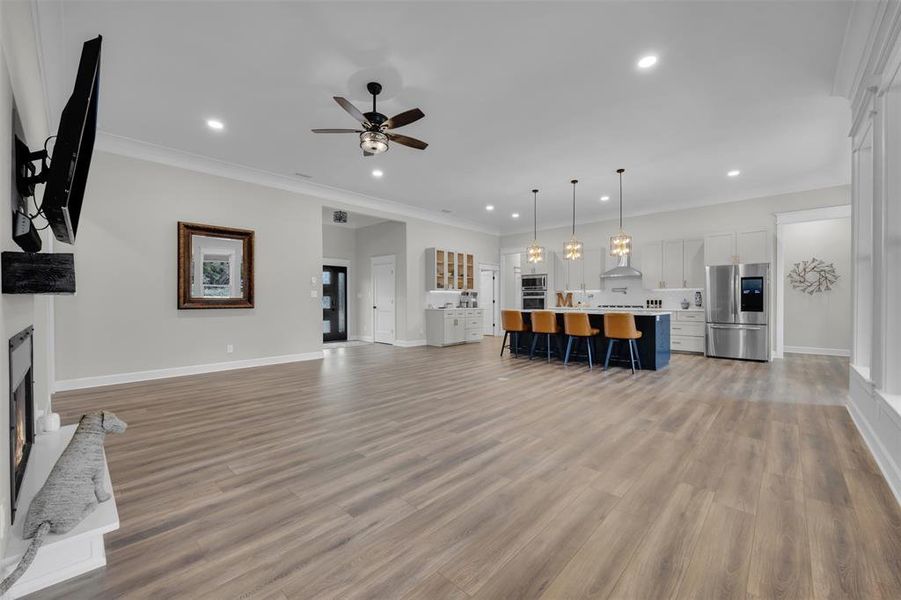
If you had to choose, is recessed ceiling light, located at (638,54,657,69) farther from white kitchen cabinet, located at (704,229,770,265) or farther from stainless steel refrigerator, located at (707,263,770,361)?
white kitchen cabinet, located at (704,229,770,265)

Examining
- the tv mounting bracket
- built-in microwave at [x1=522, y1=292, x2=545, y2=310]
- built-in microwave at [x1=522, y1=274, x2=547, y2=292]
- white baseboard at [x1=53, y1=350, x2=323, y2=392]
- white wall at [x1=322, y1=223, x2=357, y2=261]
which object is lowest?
white baseboard at [x1=53, y1=350, x2=323, y2=392]

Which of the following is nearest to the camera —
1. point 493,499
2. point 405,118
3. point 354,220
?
point 493,499

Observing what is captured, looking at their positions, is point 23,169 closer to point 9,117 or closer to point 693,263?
point 9,117

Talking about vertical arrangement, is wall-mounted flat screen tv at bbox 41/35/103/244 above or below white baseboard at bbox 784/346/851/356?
above

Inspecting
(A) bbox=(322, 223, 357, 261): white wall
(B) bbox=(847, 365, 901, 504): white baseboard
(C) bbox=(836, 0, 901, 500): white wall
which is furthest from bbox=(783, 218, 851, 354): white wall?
(A) bbox=(322, 223, 357, 261): white wall

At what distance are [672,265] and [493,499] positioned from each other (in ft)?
23.6

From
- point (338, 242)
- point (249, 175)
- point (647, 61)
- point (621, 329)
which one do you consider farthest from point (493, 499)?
point (338, 242)

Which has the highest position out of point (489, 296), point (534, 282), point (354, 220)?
point (354, 220)

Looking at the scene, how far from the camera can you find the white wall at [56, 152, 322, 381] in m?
4.53

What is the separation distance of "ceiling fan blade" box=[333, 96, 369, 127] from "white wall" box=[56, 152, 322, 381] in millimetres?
3330

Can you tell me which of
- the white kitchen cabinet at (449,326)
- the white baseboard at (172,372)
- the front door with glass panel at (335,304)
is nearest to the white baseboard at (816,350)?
the white kitchen cabinet at (449,326)

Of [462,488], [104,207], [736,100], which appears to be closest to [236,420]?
[462,488]

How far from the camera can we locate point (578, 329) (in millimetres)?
5809

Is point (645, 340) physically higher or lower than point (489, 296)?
lower
